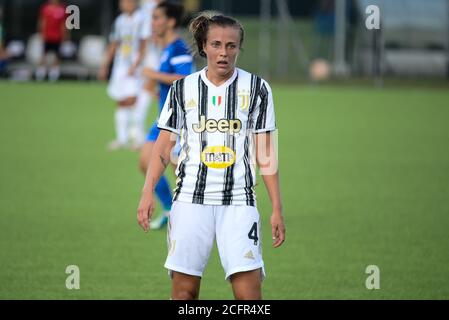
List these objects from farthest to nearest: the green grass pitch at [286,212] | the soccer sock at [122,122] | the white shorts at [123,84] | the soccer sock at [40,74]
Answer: the soccer sock at [40,74] → the white shorts at [123,84] → the soccer sock at [122,122] → the green grass pitch at [286,212]

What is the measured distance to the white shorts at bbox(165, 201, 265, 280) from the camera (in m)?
5.86

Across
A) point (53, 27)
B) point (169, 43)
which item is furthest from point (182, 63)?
point (53, 27)

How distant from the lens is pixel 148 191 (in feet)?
19.7

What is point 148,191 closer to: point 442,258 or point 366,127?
point 442,258

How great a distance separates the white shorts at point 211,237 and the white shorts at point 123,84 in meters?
13.0

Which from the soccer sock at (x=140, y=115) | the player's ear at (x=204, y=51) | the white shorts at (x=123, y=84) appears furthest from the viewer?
the white shorts at (x=123, y=84)

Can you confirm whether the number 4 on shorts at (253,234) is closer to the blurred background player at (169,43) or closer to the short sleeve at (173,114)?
the short sleeve at (173,114)

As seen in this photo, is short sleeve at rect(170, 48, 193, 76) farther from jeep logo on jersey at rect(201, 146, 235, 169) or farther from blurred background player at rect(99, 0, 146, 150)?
blurred background player at rect(99, 0, 146, 150)

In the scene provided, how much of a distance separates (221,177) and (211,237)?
35 centimetres

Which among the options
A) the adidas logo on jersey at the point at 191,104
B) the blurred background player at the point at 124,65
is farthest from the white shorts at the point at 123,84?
the adidas logo on jersey at the point at 191,104

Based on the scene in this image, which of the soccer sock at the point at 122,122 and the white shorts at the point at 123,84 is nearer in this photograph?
the soccer sock at the point at 122,122

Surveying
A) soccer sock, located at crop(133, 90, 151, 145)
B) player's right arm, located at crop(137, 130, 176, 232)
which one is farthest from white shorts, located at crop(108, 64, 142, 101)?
player's right arm, located at crop(137, 130, 176, 232)

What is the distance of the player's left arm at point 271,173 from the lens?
5.95 meters

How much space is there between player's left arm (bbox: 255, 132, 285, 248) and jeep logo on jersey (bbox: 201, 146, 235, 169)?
0.21 meters
